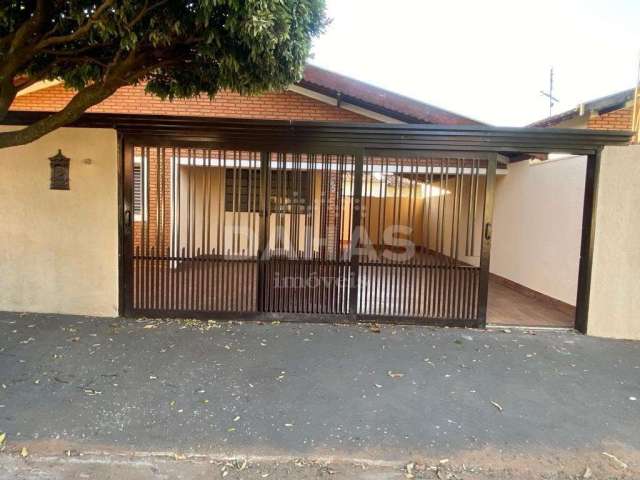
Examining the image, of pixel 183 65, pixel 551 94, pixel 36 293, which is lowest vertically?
pixel 36 293

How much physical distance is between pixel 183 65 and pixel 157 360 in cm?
319

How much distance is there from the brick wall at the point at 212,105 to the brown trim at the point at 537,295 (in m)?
4.61

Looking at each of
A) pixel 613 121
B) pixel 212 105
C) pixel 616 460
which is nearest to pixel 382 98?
pixel 212 105

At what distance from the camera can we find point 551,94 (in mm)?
25531

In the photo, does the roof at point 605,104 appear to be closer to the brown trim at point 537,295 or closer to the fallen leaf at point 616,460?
the brown trim at point 537,295

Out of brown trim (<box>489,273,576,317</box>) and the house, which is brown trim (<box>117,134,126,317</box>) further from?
brown trim (<box>489,273,576,317</box>)

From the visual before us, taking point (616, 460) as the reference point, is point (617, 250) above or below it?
above

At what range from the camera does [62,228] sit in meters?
5.27

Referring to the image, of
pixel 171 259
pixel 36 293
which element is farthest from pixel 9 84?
pixel 36 293

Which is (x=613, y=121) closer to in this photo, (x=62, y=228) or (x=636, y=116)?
(x=636, y=116)

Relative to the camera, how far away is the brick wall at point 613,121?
7.62m

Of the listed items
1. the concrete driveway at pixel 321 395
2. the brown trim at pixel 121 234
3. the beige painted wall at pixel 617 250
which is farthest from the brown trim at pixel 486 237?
the brown trim at pixel 121 234

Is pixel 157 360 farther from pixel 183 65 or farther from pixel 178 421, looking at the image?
pixel 183 65

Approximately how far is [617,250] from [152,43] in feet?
19.5
